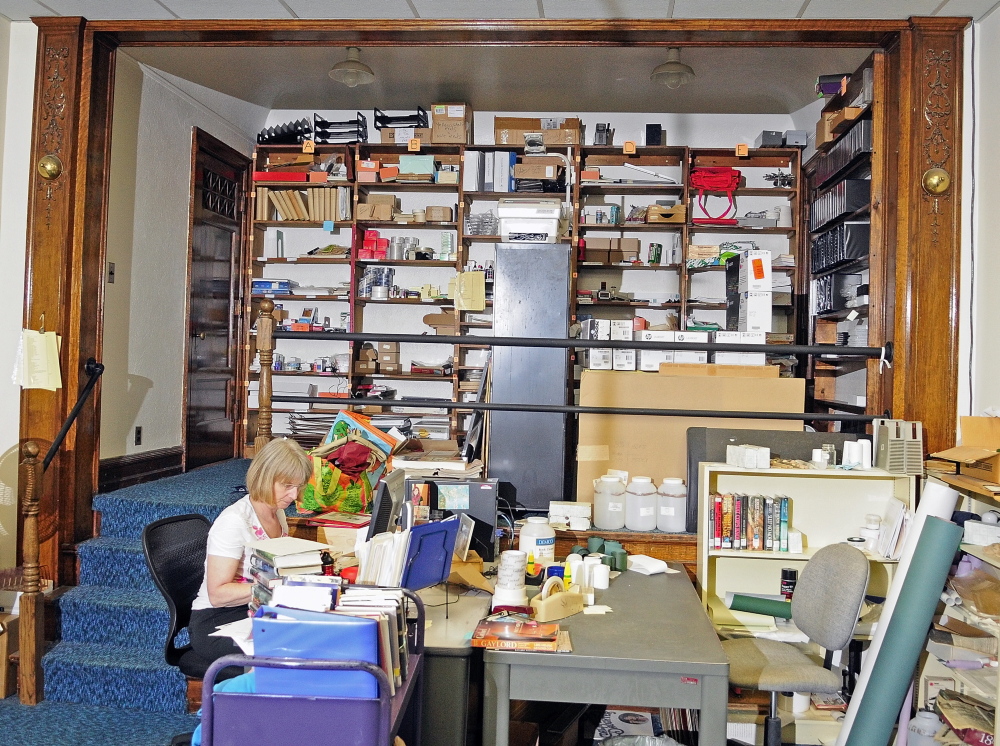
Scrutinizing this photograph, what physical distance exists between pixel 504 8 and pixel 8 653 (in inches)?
138

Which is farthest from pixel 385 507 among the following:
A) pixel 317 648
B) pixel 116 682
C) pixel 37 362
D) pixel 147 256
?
pixel 147 256

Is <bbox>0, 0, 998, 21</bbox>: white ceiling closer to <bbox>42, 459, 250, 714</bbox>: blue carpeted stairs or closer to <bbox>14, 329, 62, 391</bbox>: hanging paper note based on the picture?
<bbox>14, 329, 62, 391</bbox>: hanging paper note

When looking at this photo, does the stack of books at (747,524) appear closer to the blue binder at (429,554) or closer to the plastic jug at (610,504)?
the plastic jug at (610,504)

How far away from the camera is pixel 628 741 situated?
2498 mm

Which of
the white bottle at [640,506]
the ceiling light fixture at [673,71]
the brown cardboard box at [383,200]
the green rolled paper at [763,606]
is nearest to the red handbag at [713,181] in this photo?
the ceiling light fixture at [673,71]

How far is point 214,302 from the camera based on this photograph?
6020 mm

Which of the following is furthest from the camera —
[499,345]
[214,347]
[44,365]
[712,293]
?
[712,293]

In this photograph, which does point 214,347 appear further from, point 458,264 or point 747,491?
point 747,491

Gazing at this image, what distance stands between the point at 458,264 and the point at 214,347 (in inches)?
76.6

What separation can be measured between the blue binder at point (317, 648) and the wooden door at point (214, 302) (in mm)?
4144

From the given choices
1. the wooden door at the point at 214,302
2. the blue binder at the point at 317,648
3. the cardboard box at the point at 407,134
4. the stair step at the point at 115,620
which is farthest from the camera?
the cardboard box at the point at 407,134

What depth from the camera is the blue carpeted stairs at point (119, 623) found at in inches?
133

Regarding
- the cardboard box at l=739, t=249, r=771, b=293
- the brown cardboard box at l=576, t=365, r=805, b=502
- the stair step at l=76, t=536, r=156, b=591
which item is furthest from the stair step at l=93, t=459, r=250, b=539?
the cardboard box at l=739, t=249, r=771, b=293

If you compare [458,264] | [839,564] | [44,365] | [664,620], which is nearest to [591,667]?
[664,620]
